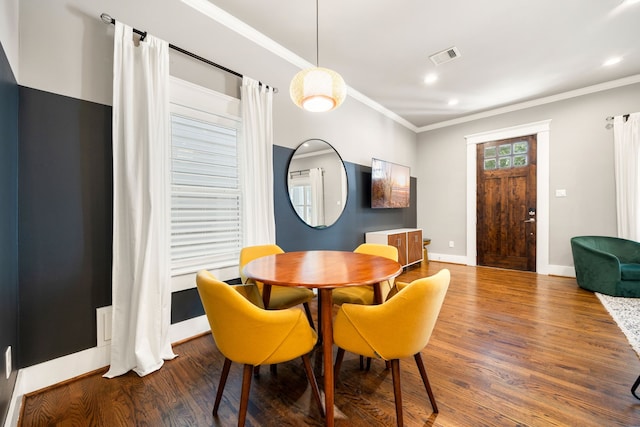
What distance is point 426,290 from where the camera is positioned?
1141 millimetres

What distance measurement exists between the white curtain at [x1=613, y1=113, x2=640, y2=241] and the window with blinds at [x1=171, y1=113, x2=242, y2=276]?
204 inches

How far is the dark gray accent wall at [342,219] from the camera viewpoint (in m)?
2.95

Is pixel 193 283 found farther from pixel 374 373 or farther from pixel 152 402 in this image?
pixel 374 373

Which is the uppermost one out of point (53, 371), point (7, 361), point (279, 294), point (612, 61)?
point (612, 61)

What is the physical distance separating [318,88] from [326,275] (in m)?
1.26

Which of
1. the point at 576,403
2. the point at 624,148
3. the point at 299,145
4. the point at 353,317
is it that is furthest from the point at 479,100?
the point at 353,317

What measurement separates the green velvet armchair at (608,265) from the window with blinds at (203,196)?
14.5 ft

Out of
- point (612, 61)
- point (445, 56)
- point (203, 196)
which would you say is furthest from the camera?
point (612, 61)

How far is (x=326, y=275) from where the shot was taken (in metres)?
1.38

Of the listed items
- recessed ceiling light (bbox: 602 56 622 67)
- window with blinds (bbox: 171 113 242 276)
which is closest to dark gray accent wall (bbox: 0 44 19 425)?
window with blinds (bbox: 171 113 242 276)

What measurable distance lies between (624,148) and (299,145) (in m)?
4.57

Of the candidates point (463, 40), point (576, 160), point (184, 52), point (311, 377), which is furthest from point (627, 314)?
point (184, 52)

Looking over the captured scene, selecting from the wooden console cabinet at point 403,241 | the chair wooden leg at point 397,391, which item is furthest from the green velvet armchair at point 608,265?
the chair wooden leg at point 397,391

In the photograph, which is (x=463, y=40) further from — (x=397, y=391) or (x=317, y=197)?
(x=397, y=391)
